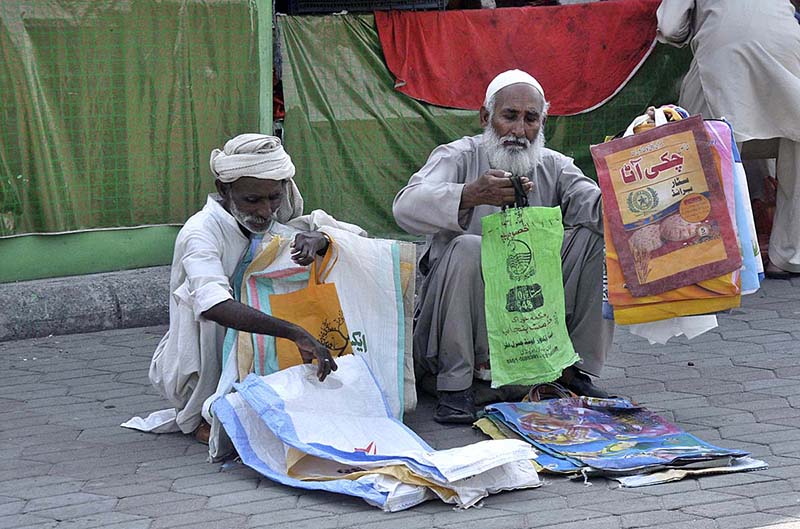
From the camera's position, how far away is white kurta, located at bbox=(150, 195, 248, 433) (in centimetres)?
411

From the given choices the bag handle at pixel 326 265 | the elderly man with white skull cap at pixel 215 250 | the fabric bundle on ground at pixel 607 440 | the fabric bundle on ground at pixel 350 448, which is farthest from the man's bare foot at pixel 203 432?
the fabric bundle on ground at pixel 607 440

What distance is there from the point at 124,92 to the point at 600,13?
2.70 meters

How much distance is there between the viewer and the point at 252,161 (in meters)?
4.12

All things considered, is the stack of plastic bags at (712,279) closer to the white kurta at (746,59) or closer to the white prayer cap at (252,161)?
the white prayer cap at (252,161)

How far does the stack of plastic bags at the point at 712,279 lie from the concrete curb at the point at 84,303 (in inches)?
108

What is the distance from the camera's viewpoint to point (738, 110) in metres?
6.22

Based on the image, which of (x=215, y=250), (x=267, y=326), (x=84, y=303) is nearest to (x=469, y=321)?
(x=267, y=326)

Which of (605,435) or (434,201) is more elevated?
(434,201)

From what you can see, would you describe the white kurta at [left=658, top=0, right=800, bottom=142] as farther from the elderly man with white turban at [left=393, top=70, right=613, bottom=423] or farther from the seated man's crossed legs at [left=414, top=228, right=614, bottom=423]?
the seated man's crossed legs at [left=414, top=228, right=614, bottom=423]

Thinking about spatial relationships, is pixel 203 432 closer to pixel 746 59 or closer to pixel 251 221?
pixel 251 221

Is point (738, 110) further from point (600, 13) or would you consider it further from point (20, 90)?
point (20, 90)

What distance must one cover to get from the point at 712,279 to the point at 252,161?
5.18 feet

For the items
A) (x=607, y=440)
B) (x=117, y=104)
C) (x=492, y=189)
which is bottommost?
(x=607, y=440)

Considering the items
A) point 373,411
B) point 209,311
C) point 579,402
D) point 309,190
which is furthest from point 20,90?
point 579,402
